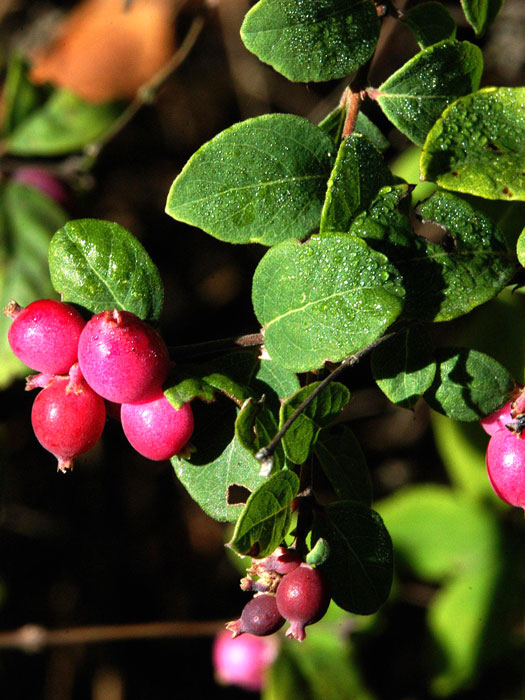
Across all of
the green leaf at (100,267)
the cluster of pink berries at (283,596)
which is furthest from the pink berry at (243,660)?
the green leaf at (100,267)

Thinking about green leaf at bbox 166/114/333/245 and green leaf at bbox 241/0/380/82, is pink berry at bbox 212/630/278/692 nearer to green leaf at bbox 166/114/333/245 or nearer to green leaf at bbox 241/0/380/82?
green leaf at bbox 166/114/333/245

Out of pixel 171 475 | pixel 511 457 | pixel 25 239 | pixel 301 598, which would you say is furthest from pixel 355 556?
pixel 171 475

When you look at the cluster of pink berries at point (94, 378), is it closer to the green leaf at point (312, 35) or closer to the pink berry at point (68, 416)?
the pink berry at point (68, 416)

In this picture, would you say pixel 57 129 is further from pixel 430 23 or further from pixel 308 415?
pixel 308 415

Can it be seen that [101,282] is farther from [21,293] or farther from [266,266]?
[21,293]

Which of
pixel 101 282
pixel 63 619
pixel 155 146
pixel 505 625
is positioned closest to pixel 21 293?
pixel 155 146

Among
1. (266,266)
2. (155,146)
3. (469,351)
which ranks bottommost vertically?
(155,146)
